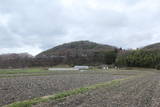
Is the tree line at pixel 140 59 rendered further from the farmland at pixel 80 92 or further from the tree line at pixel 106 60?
the farmland at pixel 80 92

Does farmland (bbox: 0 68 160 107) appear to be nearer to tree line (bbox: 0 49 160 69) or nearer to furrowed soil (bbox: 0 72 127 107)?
furrowed soil (bbox: 0 72 127 107)

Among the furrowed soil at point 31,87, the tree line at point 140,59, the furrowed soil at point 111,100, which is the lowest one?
the furrowed soil at point 111,100

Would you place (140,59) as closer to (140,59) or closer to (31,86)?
(140,59)

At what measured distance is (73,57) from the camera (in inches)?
4808

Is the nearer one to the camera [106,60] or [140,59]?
[140,59]

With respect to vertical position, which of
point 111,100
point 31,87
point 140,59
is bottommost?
point 111,100

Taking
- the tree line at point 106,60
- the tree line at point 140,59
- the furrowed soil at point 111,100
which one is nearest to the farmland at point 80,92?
the furrowed soil at point 111,100

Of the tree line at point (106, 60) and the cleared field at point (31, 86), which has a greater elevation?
the tree line at point (106, 60)

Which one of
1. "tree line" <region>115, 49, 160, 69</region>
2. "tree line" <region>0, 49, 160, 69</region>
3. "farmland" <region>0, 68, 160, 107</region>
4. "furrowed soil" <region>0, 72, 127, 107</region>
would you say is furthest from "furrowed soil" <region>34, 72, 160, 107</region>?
"tree line" <region>115, 49, 160, 69</region>

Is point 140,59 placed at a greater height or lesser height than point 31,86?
greater

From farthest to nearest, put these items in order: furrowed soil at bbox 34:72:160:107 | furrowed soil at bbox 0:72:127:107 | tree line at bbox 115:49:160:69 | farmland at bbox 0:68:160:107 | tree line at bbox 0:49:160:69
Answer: tree line at bbox 0:49:160:69
tree line at bbox 115:49:160:69
furrowed soil at bbox 0:72:127:107
farmland at bbox 0:68:160:107
furrowed soil at bbox 34:72:160:107

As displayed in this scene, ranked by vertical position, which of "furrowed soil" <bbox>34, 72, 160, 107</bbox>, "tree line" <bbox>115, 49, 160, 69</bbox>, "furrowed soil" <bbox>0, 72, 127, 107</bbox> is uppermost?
"tree line" <bbox>115, 49, 160, 69</bbox>

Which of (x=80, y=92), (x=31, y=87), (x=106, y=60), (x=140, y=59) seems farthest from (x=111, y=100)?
(x=106, y=60)

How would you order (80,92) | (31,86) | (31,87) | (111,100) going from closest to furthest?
1. (111,100)
2. (80,92)
3. (31,87)
4. (31,86)
